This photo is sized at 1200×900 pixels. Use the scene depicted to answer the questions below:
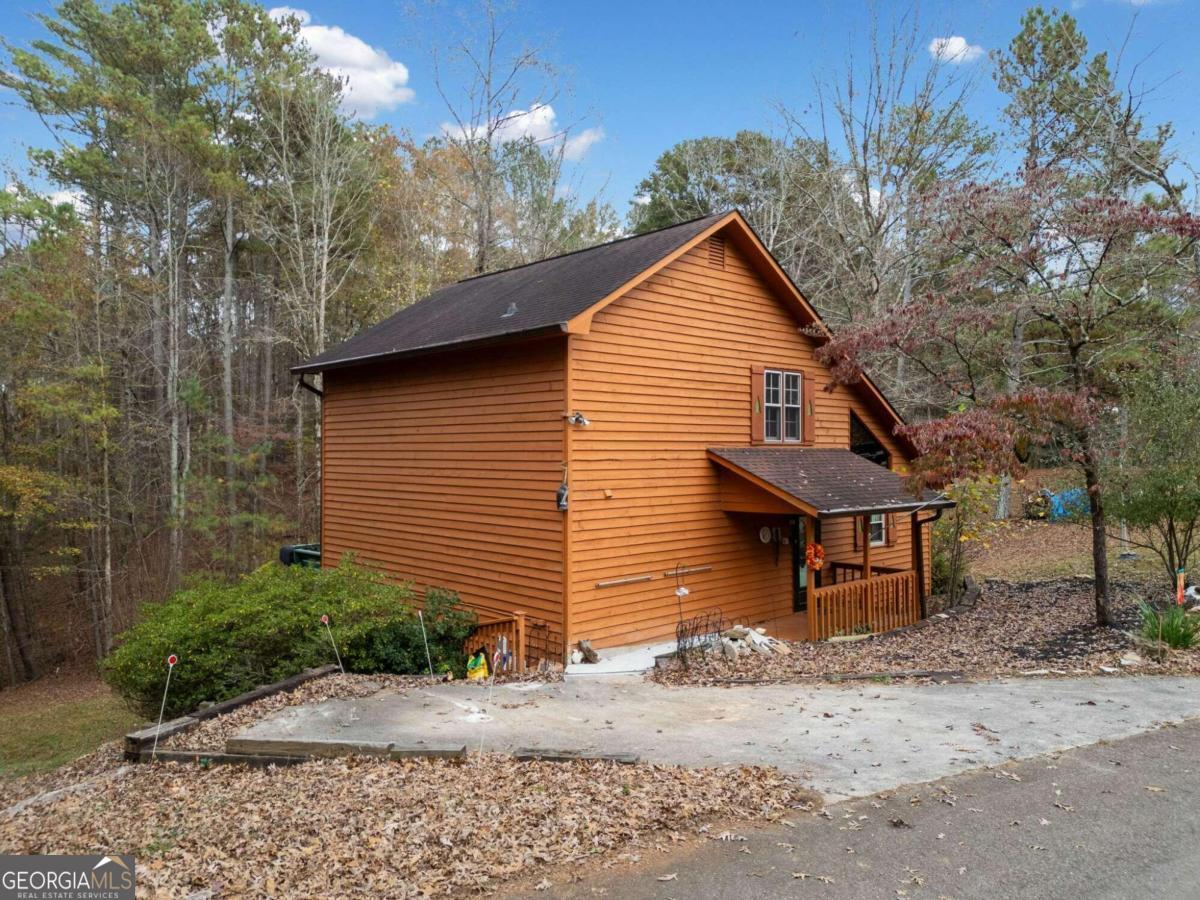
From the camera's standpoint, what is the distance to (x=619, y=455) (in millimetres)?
11359

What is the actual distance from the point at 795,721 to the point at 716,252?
8.05m

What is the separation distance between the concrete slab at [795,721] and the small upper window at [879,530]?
7.61 m

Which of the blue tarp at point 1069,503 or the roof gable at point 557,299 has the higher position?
the roof gable at point 557,299

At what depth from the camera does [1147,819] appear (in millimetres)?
5094

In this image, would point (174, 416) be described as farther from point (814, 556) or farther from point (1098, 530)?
point (1098, 530)

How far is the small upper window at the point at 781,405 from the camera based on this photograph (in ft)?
45.8

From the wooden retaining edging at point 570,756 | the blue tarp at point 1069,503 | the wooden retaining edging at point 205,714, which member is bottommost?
the wooden retaining edging at point 205,714

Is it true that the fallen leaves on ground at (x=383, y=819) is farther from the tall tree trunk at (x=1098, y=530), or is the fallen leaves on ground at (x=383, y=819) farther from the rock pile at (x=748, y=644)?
the tall tree trunk at (x=1098, y=530)

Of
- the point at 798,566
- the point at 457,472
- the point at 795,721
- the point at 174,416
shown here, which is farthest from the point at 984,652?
the point at 174,416

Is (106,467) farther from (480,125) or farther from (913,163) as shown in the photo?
(913,163)

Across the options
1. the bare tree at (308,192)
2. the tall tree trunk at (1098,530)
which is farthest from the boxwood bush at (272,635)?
the bare tree at (308,192)

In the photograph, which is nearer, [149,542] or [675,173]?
[149,542]

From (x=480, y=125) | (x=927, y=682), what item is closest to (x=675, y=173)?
(x=480, y=125)

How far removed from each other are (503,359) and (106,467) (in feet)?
42.0
